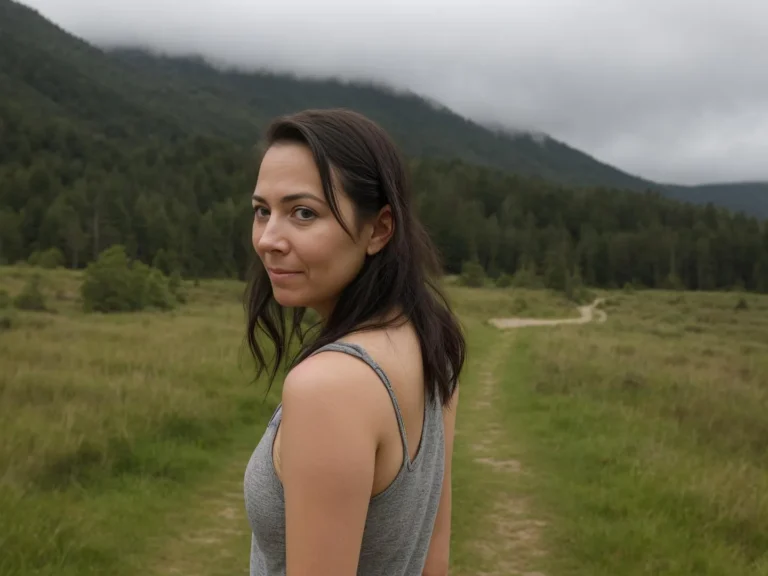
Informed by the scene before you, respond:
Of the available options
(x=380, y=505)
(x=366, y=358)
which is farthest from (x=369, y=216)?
(x=380, y=505)

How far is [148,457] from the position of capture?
20.3ft

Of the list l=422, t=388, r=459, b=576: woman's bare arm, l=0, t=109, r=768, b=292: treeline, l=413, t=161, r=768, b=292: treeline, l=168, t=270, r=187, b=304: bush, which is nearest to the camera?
l=422, t=388, r=459, b=576: woman's bare arm

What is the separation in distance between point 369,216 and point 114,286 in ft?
83.7

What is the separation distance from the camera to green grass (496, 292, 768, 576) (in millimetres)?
4746

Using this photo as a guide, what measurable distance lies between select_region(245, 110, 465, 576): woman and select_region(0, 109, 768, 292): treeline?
51.1 meters

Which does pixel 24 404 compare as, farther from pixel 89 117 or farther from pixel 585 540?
pixel 89 117

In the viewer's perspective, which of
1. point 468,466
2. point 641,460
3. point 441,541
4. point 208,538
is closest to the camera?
point 441,541

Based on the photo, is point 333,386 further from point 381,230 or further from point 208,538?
point 208,538

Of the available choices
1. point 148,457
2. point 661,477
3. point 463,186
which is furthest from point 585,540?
point 463,186

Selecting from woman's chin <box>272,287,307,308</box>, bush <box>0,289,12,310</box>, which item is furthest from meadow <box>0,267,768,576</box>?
bush <box>0,289,12,310</box>

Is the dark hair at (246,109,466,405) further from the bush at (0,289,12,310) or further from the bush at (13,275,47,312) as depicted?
the bush at (13,275,47,312)

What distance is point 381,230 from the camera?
154 centimetres

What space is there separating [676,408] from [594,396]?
109cm

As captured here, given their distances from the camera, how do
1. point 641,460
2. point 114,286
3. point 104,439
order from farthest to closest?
point 114,286 < point 641,460 < point 104,439
